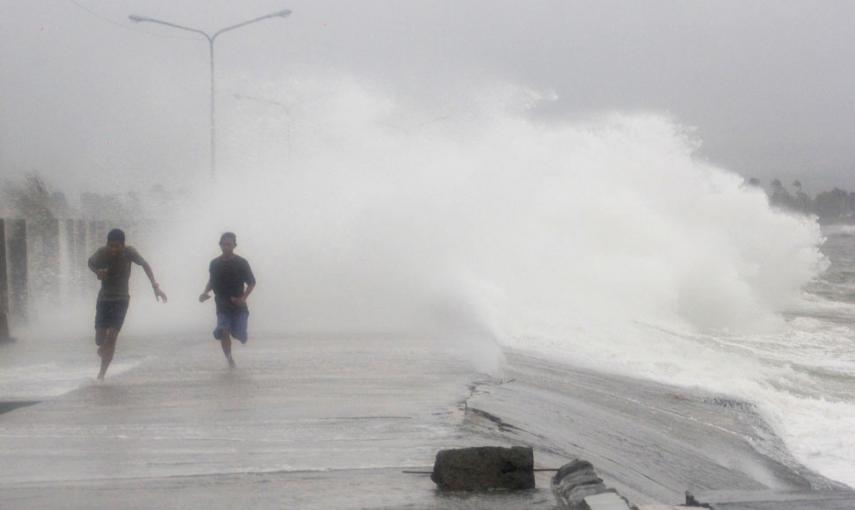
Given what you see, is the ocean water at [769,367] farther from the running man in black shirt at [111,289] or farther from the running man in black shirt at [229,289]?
the running man in black shirt at [111,289]

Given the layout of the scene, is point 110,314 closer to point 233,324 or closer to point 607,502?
point 233,324

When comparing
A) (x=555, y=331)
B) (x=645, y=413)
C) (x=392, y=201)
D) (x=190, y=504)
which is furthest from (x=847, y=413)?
(x=392, y=201)

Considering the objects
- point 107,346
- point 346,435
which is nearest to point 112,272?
point 107,346

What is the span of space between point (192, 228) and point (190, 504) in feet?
68.4

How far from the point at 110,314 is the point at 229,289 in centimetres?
124

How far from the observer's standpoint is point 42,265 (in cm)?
2256

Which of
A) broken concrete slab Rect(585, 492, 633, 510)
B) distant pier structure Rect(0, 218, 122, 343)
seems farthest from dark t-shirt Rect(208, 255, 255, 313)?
broken concrete slab Rect(585, 492, 633, 510)

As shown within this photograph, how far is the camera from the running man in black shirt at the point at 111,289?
37.9ft

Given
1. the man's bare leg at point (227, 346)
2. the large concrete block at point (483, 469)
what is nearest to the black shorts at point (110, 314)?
the man's bare leg at point (227, 346)

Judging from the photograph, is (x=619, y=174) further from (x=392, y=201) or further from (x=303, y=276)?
(x=303, y=276)

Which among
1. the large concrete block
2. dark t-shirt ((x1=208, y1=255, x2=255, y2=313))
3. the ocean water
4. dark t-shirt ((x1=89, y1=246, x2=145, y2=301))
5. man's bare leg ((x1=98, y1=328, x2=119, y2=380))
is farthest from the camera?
dark t-shirt ((x1=208, y1=255, x2=255, y2=313))

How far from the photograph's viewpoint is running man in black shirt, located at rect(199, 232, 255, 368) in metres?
12.2

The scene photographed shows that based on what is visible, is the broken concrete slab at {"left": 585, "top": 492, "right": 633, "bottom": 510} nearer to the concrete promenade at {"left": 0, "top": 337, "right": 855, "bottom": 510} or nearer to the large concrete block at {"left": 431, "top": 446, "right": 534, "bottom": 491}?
the concrete promenade at {"left": 0, "top": 337, "right": 855, "bottom": 510}

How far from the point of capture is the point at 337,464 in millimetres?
7230
